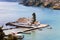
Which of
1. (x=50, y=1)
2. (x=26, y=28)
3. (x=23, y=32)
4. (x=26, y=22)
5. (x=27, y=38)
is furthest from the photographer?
(x=50, y=1)

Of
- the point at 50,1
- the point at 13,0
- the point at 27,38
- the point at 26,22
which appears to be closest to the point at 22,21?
the point at 26,22

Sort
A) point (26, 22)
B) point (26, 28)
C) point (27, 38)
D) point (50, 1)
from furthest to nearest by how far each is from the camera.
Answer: point (50, 1) → point (26, 22) → point (26, 28) → point (27, 38)

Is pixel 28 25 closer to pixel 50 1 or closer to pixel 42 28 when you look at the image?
pixel 42 28

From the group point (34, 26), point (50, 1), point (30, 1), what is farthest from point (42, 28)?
point (30, 1)

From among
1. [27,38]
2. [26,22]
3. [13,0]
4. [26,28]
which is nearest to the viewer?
[27,38]

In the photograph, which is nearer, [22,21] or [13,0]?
[22,21]

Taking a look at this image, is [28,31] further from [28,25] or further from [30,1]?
[30,1]

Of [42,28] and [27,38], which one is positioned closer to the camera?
[27,38]

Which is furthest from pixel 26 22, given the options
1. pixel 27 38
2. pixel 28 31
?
pixel 27 38

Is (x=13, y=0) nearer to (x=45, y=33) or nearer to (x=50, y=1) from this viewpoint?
(x=50, y=1)

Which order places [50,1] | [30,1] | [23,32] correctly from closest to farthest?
[23,32]
[50,1]
[30,1]
